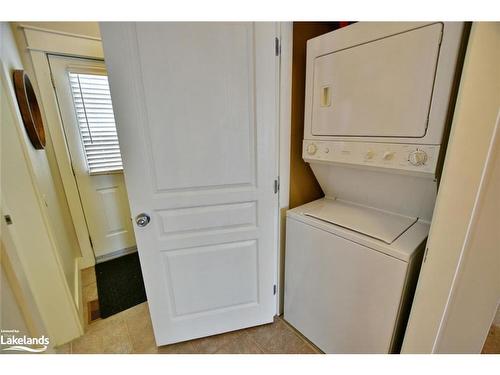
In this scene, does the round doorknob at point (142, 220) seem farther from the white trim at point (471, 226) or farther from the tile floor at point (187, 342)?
the white trim at point (471, 226)

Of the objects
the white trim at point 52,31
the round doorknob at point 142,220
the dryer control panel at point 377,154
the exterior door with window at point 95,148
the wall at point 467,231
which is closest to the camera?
the wall at point 467,231

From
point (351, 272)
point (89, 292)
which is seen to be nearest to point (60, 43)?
point (89, 292)

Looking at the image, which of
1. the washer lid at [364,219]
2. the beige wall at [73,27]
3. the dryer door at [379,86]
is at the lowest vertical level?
the washer lid at [364,219]

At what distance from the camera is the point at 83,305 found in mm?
1840

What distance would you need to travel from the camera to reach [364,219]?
1223 millimetres

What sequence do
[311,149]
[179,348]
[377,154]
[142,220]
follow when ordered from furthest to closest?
[179,348], [311,149], [142,220], [377,154]

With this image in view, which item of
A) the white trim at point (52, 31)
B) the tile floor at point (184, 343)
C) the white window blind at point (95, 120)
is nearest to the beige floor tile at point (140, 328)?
the tile floor at point (184, 343)

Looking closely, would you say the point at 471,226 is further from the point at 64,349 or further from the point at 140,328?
the point at 64,349

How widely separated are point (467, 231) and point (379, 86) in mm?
712

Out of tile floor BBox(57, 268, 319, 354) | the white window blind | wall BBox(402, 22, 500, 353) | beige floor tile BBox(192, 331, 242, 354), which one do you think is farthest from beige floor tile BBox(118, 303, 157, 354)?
wall BBox(402, 22, 500, 353)

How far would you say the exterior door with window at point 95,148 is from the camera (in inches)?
77.6

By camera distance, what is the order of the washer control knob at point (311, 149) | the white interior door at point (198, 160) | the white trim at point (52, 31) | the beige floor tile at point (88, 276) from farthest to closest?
the beige floor tile at point (88, 276) < the white trim at point (52, 31) < the washer control knob at point (311, 149) < the white interior door at point (198, 160)

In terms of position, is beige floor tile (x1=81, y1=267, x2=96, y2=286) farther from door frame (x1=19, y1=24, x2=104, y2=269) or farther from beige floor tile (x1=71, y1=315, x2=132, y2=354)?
beige floor tile (x1=71, y1=315, x2=132, y2=354)

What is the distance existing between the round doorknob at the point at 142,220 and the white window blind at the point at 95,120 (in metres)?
1.13
